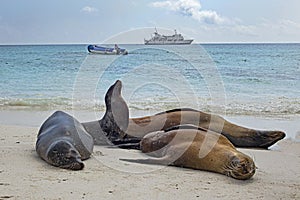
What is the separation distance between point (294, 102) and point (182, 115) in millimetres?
7853

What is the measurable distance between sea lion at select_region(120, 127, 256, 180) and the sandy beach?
0.12 m

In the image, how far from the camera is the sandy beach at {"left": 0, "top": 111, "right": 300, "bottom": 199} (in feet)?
14.6

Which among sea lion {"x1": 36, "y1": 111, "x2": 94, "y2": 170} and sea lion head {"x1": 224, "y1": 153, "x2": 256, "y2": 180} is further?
sea lion {"x1": 36, "y1": 111, "x2": 94, "y2": 170}

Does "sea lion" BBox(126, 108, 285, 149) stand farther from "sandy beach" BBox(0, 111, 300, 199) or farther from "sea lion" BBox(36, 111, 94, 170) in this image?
"sea lion" BBox(36, 111, 94, 170)

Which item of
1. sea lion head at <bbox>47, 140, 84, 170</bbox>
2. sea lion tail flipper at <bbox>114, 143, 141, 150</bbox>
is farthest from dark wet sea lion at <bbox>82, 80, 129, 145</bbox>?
sea lion head at <bbox>47, 140, 84, 170</bbox>

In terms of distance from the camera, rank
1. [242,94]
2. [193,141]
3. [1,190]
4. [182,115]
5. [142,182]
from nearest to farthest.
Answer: [1,190] < [142,182] < [193,141] < [182,115] < [242,94]

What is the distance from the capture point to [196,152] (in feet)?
18.8

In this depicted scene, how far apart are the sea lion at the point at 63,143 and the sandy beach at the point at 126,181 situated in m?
0.11

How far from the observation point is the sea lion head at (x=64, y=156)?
5.33 metres

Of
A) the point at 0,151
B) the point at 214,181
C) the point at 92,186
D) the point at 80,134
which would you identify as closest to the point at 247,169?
the point at 214,181

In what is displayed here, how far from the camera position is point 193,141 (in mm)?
5965

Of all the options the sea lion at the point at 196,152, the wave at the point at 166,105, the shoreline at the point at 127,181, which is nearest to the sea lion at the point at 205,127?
the sea lion at the point at 196,152

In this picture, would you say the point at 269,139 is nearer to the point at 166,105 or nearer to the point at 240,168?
the point at 240,168

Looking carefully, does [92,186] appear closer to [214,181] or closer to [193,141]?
[214,181]
